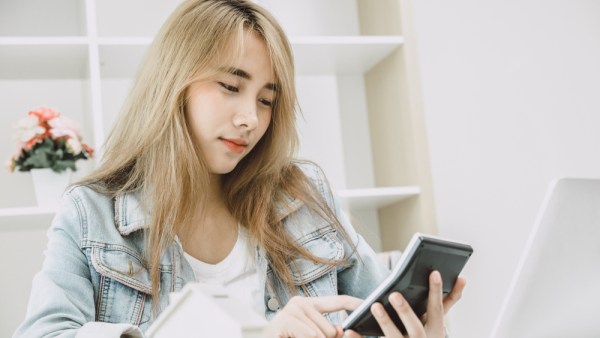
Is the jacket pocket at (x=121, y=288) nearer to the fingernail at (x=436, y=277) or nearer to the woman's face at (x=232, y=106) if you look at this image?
the woman's face at (x=232, y=106)

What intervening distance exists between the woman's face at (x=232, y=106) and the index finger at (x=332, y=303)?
45 centimetres

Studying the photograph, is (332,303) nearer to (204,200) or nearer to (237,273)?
(237,273)

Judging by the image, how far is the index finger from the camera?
3.50 ft

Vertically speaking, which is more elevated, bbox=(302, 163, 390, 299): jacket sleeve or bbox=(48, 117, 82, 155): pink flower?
bbox=(48, 117, 82, 155): pink flower

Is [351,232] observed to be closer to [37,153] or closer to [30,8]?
[37,153]

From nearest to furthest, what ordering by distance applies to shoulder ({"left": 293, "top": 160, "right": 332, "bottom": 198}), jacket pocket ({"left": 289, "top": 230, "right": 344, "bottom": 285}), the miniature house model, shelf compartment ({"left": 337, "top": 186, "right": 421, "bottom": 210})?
the miniature house model → jacket pocket ({"left": 289, "top": 230, "right": 344, "bottom": 285}) → shoulder ({"left": 293, "top": 160, "right": 332, "bottom": 198}) → shelf compartment ({"left": 337, "top": 186, "right": 421, "bottom": 210})

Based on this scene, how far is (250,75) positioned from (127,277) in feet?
1.49

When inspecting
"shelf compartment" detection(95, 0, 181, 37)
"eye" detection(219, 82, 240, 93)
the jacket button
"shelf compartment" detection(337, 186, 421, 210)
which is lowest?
the jacket button

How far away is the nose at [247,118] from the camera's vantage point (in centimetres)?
140

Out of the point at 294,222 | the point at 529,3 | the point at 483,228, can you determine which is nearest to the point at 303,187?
the point at 294,222

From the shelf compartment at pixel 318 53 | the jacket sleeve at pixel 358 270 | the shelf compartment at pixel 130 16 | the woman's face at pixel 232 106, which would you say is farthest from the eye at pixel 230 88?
the shelf compartment at pixel 130 16

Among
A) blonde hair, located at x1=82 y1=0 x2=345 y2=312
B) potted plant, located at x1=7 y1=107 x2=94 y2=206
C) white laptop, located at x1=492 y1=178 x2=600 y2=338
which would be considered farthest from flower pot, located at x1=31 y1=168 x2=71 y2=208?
white laptop, located at x1=492 y1=178 x2=600 y2=338

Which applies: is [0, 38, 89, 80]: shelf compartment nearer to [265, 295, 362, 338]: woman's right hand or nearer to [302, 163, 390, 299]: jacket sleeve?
[302, 163, 390, 299]: jacket sleeve

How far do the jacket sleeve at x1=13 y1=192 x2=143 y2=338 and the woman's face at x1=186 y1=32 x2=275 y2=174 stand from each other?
284 mm
